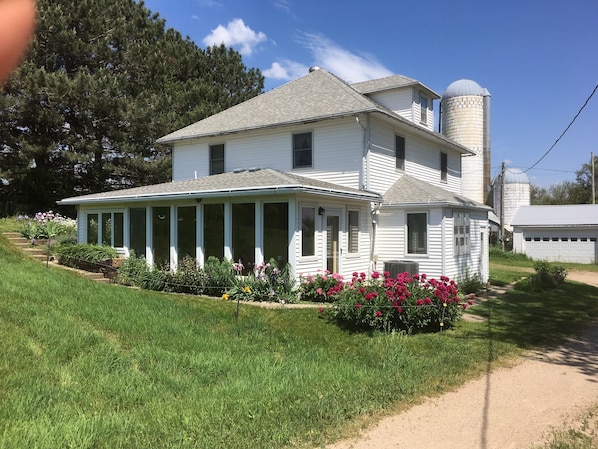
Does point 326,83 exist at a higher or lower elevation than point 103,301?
higher

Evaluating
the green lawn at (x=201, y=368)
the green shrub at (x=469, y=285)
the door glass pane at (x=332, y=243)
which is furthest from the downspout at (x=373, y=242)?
the green lawn at (x=201, y=368)

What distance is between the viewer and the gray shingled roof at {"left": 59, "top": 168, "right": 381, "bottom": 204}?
11663mm

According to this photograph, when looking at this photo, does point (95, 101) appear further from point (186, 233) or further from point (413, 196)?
point (413, 196)

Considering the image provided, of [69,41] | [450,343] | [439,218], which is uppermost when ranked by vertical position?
[69,41]

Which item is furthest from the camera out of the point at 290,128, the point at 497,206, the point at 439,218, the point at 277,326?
the point at 497,206

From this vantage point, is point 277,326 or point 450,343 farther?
point 277,326

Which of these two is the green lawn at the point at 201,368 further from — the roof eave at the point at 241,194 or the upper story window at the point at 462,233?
the upper story window at the point at 462,233

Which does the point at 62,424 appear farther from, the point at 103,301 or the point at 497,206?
the point at 497,206

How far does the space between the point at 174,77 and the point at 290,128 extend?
17.4 meters

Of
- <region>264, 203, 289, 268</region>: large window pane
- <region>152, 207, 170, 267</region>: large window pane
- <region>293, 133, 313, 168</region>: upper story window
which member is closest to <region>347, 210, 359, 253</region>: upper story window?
<region>293, 133, 313, 168</region>: upper story window

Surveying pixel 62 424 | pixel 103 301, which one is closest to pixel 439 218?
pixel 103 301

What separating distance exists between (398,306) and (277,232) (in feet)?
15.2

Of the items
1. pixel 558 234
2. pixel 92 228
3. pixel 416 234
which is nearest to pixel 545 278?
pixel 416 234

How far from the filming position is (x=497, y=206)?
42.9 m
